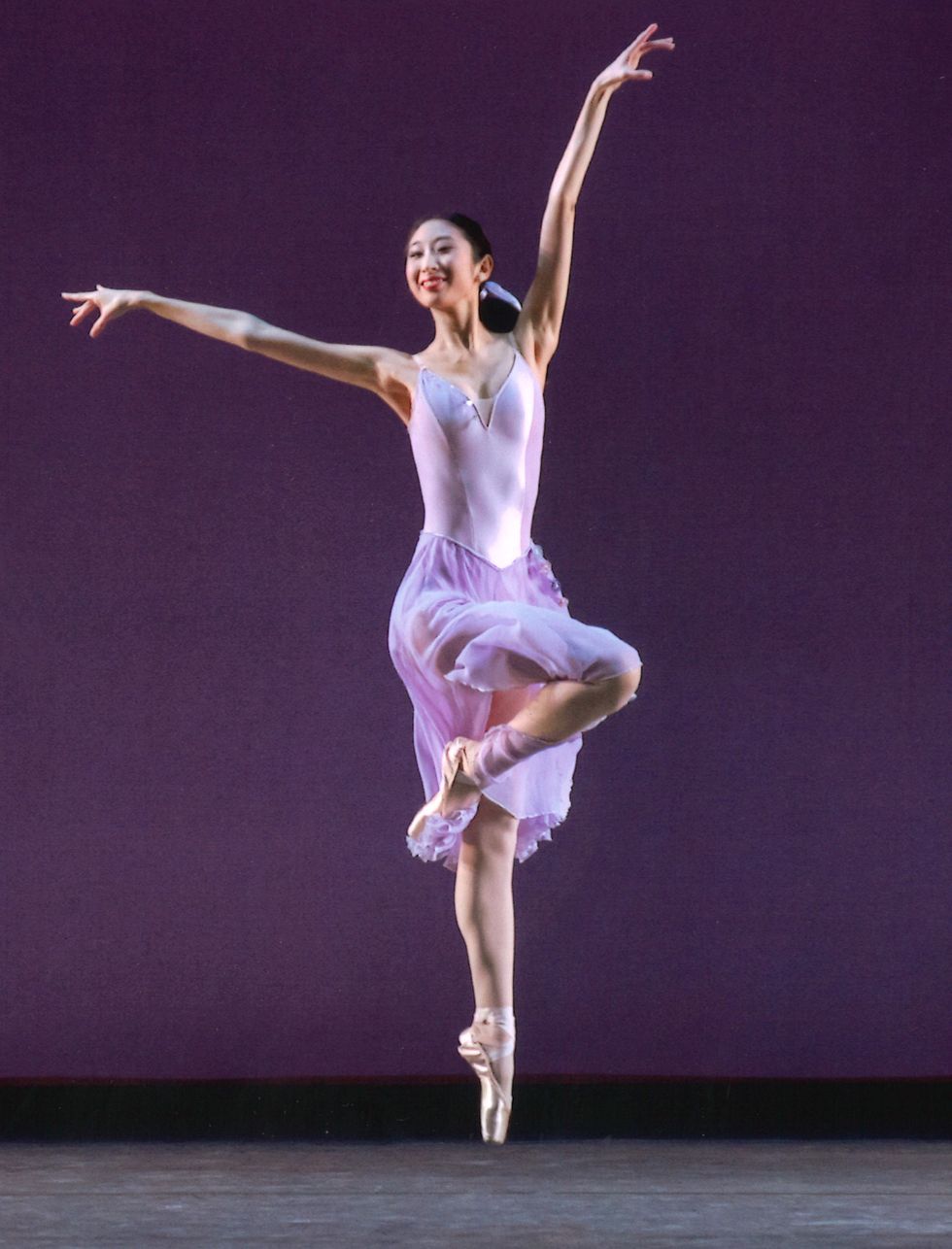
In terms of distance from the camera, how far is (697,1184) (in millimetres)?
3596

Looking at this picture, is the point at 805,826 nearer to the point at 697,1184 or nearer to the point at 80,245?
the point at 697,1184

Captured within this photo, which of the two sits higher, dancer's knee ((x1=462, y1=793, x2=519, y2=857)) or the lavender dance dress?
the lavender dance dress

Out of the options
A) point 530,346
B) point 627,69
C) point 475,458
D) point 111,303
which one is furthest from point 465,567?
point 627,69

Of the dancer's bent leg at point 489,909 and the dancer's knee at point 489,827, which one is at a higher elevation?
the dancer's knee at point 489,827

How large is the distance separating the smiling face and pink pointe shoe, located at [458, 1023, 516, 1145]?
4.42 ft

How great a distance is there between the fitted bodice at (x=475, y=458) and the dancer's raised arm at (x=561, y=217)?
122 mm

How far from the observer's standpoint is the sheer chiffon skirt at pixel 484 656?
3.36 meters

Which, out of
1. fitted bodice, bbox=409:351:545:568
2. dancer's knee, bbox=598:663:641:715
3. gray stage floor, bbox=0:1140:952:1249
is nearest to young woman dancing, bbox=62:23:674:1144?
fitted bodice, bbox=409:351:545:568

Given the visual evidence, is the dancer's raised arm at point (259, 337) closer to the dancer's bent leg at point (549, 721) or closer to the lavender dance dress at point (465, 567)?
the lavender dance dress at point (465, 567)

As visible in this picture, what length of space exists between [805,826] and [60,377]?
2020mm

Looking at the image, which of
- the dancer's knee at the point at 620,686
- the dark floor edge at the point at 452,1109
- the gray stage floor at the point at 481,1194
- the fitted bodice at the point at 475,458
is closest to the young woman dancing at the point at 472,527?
the fitted bodice at the point at 475,458

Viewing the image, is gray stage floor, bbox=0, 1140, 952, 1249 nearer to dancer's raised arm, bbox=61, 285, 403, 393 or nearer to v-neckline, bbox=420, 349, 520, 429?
v-neckline, bbox=420, 349, 520, 429

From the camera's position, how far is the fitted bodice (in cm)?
355

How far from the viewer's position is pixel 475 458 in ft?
11.7
